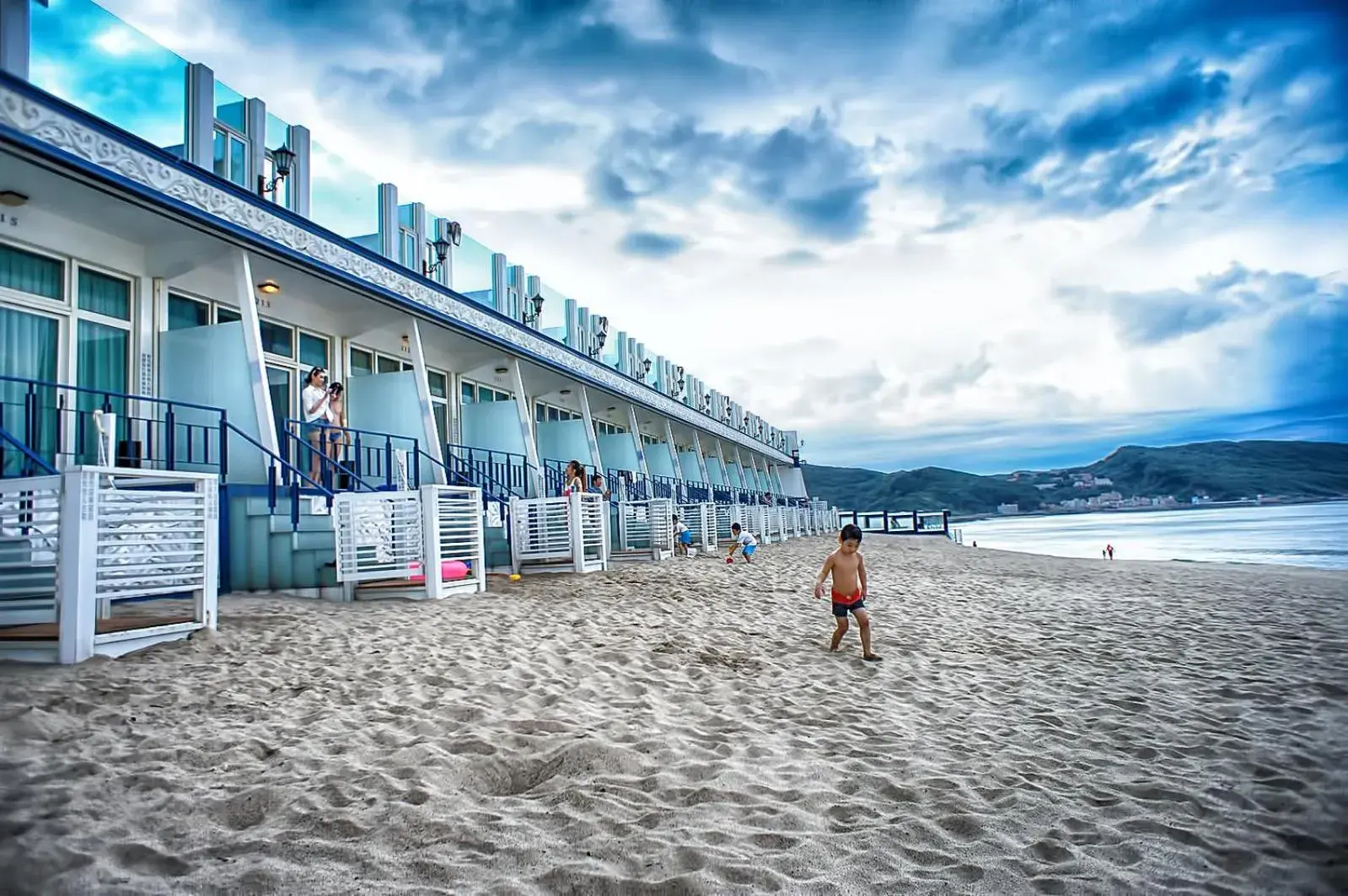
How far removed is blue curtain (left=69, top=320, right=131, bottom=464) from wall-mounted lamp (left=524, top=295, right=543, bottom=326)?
862 centimetres

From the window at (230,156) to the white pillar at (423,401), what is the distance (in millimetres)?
3417

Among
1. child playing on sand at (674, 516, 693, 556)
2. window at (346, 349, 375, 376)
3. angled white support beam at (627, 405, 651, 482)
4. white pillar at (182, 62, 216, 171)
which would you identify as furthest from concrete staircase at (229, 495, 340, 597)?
angled white support beam at (627, 405, 651, 482)

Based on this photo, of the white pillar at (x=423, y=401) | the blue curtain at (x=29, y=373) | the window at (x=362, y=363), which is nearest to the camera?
the blue curtain at (x=29, y=373)

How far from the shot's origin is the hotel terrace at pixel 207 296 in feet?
23.7

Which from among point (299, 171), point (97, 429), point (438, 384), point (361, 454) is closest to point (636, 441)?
point (438, 384)

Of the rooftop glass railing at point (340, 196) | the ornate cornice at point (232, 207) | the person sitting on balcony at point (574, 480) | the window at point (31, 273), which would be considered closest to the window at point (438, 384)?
the ornate cornice at point (232, 207)

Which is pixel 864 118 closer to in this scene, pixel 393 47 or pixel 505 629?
pixel 393 47

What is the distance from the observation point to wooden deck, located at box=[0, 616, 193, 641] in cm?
459

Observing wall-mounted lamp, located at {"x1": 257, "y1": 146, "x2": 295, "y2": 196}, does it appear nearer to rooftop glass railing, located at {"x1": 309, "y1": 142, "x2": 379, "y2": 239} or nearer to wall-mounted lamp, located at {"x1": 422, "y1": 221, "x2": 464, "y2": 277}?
rooftop glass railing, located at {"x1": 309, "y1": 142, "x2": 379, "y2": 239}

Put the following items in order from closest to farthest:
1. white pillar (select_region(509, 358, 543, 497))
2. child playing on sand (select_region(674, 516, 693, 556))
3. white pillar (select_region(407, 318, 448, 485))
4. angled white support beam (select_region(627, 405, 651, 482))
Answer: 1. white pillar (select_region(407, 318, 448, 485))
2. white pillar (select_region(509, 358, 543, 497))
3. child playing on sand (select_region(674, 516, 693, 556))
4. angled white support beam (select_region(627, 405, 651, 482))

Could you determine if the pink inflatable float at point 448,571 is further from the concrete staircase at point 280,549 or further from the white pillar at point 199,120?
the white pillar at point 199,120

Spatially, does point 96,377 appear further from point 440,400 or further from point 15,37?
point 440,400

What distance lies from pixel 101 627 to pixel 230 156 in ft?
22.5

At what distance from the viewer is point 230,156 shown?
365 inches
